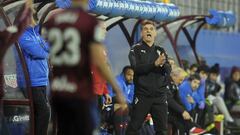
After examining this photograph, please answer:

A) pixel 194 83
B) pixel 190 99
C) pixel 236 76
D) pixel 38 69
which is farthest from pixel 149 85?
pixel 236 76

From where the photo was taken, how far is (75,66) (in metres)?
5.65

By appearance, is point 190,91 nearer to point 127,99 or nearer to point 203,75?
point 203,75

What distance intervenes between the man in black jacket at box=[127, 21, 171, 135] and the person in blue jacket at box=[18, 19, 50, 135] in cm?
130

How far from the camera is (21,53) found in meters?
8.76

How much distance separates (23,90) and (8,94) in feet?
0.75

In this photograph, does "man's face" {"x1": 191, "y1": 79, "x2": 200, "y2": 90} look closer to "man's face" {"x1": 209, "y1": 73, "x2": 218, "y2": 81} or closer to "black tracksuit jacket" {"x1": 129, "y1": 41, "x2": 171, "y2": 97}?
"man's face" {"x1": 209, "y1": 73, "x2": 218, "y2": 81}

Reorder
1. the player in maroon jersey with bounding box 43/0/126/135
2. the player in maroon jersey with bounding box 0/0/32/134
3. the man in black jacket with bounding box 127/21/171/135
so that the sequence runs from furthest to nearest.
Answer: the man in black jacket with bounding box 127/21/171/135 < the player in maroon jersey with bounding box 0/0/32/134 < the player in maroon jersey with bounding box 43/0/126/135

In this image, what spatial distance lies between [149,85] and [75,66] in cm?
353

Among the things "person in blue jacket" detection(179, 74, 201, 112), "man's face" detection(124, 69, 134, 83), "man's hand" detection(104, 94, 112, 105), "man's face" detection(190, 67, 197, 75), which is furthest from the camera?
"man's face" detection(190, 67, 197, 75)

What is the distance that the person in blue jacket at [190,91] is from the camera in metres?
12.0

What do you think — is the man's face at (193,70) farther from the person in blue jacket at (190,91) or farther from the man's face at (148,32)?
the man's face at (148,32)

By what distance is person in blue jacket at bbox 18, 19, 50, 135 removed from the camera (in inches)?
335

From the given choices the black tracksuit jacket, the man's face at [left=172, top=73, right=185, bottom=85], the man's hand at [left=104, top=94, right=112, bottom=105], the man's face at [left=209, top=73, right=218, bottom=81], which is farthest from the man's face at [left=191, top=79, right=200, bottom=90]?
the black tracksuit jacket

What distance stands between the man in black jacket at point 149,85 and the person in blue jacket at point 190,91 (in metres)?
2.82
